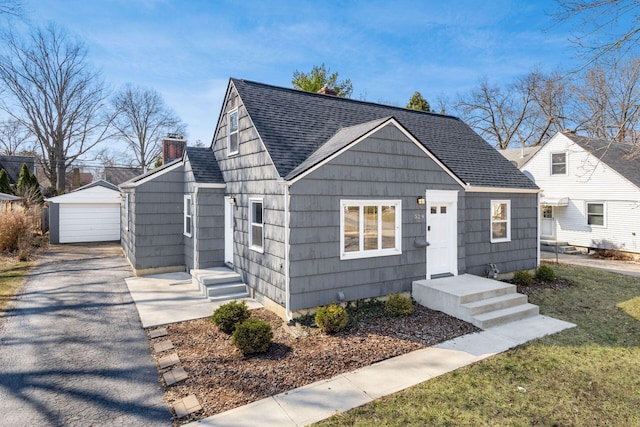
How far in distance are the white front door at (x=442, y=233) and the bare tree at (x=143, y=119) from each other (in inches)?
1409

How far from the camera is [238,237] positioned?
962 cm

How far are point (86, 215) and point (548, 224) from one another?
84.8 ft

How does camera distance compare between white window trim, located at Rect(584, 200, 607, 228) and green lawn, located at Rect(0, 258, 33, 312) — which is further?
white window trim, located at Rect(584, 200, 607, 228)

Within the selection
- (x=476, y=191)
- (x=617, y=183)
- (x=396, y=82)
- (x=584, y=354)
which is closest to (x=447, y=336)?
(x=584, y=354)

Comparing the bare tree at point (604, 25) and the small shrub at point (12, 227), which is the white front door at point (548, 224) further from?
the small shrub at point (12, 227)

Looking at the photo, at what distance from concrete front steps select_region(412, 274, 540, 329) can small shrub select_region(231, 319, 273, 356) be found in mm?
4094

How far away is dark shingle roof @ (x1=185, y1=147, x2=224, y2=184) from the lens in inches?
420

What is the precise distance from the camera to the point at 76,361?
18.2ft

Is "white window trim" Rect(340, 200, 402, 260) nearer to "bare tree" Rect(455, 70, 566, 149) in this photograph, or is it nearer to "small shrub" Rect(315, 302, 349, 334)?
"small shrub" Rect(315, 302, 349, 334)

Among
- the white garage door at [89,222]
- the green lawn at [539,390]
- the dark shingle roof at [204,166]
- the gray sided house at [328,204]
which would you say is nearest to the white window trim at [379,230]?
the gray sided house at [328,204]

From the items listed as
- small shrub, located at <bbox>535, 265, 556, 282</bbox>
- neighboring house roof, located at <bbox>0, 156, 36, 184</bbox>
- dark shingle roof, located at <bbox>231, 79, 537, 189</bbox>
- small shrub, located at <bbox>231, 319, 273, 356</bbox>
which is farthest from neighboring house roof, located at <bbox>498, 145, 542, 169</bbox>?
neighboring house roof, located at <bbox>0, 156, 36, 184</bbox>

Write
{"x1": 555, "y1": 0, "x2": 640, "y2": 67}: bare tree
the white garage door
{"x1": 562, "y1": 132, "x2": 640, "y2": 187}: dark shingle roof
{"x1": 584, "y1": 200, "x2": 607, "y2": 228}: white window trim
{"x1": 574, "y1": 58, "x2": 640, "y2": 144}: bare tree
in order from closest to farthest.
A: {"x1": 555, "y1": 0, "x2": 640, "y2": 67}: bare tree, {"x1": 574, "y1": 58, "x2": 640, "y2": 144}: bare tree, {"x1": 562, "y1": 132, "x2": 640, "y2": 187}: dark shingle roof, {"x1": 584, "y1": 200, "x2": 607, "y2": 228}: white window trim, the white garage door

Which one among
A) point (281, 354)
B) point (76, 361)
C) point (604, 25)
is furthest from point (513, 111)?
point (76, 361)

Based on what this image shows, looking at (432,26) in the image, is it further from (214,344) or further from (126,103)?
(126,103)
